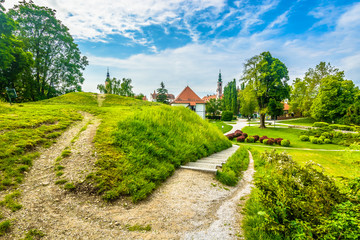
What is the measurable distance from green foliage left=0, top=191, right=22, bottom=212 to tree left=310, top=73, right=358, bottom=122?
130ft

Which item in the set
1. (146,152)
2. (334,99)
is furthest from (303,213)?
(334,99)

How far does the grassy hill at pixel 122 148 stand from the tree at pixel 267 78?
21217 millimetres

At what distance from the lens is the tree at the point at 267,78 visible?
24562 mm

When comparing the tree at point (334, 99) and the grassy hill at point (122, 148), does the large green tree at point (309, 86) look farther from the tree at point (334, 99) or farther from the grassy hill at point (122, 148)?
the grassy hill at point (122, 148)

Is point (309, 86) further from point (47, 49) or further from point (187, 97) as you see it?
point (47, 49)

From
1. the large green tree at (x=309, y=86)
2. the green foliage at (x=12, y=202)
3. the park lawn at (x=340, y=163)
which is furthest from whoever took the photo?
the large green tree at (x=309, y=86)

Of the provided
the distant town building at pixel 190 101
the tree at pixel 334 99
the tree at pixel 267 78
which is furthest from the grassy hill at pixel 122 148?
the tree at pixel 334 99

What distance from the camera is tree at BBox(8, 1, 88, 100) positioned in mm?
18531

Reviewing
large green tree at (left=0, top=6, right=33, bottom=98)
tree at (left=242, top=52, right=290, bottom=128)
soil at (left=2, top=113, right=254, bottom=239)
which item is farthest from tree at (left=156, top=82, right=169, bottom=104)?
soil at (left=2, top=113, right=254, bottom=239)

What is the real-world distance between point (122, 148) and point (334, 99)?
38976mm

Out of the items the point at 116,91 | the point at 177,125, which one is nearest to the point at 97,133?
the point at 177,125

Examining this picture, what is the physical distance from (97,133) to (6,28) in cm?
1513

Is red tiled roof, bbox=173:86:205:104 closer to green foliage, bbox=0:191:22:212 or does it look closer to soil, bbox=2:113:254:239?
soil, bbox=2:113:254:239

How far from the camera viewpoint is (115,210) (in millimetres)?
3463
